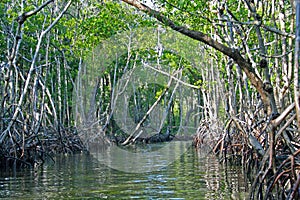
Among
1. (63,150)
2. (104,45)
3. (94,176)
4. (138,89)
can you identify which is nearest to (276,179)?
(94,176)

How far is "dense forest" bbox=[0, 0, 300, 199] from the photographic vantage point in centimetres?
576

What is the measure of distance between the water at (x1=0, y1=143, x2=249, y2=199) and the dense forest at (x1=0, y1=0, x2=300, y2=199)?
0.51 m

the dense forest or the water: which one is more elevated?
the dense forest

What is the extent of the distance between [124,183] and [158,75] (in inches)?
910

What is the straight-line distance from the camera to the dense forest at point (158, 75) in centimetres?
576

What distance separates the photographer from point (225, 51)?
5.67m

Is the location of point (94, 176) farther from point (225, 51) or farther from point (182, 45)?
point (182, 45)

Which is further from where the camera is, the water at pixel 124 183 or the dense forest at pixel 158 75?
the water at pixel 124 183

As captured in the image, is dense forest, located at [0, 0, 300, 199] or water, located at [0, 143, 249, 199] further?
water, located at [0, 143, 249, 199]

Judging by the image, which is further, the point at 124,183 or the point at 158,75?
the point at 158,75

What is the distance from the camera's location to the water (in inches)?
281

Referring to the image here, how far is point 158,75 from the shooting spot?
31.5 m

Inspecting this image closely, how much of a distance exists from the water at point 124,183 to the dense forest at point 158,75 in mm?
506

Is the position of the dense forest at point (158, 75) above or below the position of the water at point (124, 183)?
above
